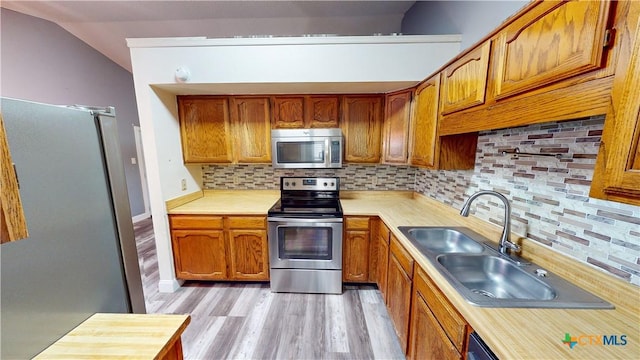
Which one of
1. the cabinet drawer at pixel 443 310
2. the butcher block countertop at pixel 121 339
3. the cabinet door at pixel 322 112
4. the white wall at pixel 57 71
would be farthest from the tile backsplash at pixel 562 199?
the white wall at pixel 57 71

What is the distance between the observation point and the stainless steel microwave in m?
2.24

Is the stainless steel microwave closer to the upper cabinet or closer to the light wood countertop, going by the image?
the upper cabinet

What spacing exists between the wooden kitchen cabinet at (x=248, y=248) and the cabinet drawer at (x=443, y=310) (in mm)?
1491

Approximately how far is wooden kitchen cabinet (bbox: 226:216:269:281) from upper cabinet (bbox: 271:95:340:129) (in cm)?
107

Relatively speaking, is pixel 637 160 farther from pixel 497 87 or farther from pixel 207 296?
pixel 207 296

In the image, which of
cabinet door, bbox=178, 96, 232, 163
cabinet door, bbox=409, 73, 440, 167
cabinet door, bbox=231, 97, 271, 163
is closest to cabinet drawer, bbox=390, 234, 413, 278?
cabinet door, bbox=409, 73, 440, 167

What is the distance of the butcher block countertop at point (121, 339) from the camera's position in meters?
0.65

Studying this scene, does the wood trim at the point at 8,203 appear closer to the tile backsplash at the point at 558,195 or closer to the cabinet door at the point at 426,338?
the cabinet door at the point at 426,338

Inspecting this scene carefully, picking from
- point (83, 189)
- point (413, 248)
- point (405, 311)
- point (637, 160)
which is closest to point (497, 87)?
point (637, 160)

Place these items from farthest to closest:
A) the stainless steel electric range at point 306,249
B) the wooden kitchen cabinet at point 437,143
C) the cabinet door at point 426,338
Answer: the stainless steel electric range at point 306,249 < the wooden kitchen cabinet at point 437,143 < the cabinet door at point 426,338

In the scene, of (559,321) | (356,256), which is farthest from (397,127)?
(559,321)

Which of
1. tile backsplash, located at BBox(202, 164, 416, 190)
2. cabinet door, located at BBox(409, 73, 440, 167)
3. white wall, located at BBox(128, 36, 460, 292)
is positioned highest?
white wall, located at BBox(128, 36, 460, 292)

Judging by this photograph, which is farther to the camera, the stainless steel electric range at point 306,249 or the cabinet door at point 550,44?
the stainless steel electric range at point 306,249

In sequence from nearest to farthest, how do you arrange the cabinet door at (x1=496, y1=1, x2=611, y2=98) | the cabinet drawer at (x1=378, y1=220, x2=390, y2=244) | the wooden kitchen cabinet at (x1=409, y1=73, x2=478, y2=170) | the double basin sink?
the cabinet door at (x1=496, y1=1, x2=611, y2=98)
the double basin sink
the wooden kitchen cabinet at (x1=409, y1=73, x2=478, y2=170)
the cabinet drawer at (x1=378, y1=220, x2=390, y2=244)
